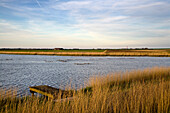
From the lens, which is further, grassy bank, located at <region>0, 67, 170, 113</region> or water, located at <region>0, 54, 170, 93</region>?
water, located at <region>0, 54, 170, 93</region>

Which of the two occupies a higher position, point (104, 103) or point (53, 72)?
point (104, 103)

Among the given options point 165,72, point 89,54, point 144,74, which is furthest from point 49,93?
point 89,54

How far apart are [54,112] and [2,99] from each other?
11.4 feet

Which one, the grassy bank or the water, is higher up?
the grassy bank

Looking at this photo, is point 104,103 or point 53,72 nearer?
point 104,103

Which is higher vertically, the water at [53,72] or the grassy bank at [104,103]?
the grassy bank at [104,103]

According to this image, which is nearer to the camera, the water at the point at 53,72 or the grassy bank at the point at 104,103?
the grassy bank at the point at 104,103

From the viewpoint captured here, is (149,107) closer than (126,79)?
Yes

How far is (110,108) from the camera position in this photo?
563cm

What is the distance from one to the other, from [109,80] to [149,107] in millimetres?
5982

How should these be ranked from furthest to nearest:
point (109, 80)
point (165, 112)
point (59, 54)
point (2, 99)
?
point (59, 54), point (109, 80), point (2, 99), point (165, 112)

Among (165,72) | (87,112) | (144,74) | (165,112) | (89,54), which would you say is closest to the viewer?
(87,112)

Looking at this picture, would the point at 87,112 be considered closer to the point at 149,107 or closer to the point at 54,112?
the point at 54,112

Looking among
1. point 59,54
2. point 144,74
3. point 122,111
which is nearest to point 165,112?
point 122,111
